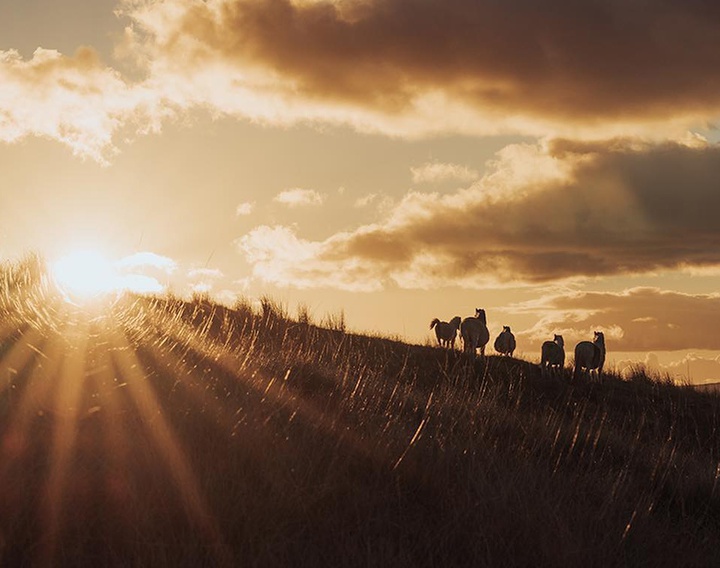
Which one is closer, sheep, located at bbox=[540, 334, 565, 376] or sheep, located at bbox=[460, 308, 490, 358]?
sheep, located at bbox=[540, 334, 565, 376]

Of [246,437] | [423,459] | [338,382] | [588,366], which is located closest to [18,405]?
[246,437]

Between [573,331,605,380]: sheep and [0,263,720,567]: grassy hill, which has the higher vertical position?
[573,331,605,380]: sheep

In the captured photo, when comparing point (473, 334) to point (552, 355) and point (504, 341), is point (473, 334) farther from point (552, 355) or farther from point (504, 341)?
point (504, 341)

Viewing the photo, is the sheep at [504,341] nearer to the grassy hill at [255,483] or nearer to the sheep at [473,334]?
the sheep at [473,334]

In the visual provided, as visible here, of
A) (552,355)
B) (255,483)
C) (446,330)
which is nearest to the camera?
(255,483)

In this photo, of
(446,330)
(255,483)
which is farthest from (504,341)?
(255,483)

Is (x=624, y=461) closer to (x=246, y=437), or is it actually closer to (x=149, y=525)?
(x=246, y=437)

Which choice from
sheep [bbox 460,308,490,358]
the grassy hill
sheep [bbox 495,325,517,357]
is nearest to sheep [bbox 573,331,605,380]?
sheep [bbox 460,308,490,358]

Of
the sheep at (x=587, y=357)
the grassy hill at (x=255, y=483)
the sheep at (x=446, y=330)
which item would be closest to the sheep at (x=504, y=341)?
the sheep at (x=446, y=330)

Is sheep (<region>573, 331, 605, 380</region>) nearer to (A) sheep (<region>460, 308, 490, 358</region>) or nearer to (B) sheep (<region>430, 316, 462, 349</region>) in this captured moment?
(A) sheep (<region>460, 308, 490, 358</region>)

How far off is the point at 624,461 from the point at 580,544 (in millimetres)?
4369

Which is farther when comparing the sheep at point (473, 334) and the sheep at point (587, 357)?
the sheep at point (473, 334)

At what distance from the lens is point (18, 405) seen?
5.60 m

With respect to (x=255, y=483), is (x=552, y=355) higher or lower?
higher
